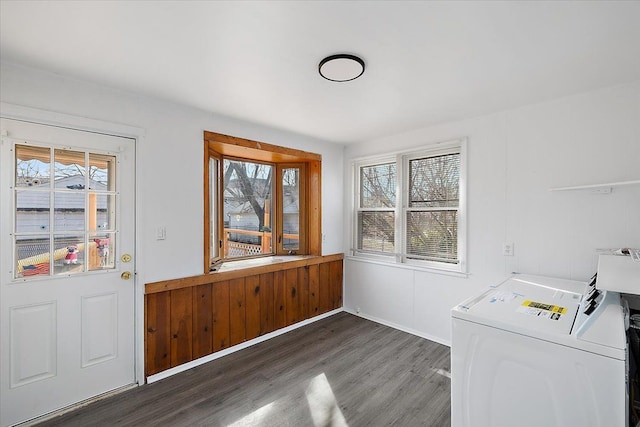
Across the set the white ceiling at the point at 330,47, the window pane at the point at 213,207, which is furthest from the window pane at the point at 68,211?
the window pane at the point at 213,207

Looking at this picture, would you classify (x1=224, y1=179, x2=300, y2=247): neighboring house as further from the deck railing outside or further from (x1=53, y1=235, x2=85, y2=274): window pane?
(x1=53, y1=235, x2=85, y2=274): window pane

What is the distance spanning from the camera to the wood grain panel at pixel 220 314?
2.81 meters

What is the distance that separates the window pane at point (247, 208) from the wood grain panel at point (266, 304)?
0.58m

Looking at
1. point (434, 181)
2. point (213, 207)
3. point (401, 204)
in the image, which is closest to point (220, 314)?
point (213, 207)

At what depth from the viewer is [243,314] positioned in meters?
3.03

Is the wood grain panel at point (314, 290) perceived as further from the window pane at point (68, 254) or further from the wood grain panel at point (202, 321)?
the window pane at point (68, 254)

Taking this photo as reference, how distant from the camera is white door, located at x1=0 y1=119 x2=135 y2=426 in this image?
190 centimetres

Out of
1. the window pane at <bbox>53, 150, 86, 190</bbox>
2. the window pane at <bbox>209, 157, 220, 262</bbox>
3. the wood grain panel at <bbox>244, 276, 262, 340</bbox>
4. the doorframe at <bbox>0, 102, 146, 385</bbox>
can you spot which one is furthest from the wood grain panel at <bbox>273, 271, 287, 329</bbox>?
the window pane at <bbox>53, 150, 86, 190</bbox>

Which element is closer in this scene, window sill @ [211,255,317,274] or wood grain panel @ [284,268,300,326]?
window sill @ [211,255,317,274]

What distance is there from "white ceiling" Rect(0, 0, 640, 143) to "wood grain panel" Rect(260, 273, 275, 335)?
1.84m

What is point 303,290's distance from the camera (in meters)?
3.63

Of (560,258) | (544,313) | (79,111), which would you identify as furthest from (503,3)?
(79,111)

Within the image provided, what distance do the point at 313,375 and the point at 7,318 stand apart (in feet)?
7.19

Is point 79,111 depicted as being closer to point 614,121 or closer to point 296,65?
point 296,65
